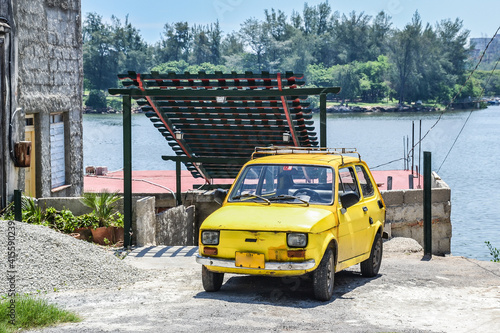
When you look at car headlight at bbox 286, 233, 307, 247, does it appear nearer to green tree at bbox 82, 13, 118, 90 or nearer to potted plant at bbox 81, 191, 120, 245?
potted plant at bbox 81, 191, 120, 245

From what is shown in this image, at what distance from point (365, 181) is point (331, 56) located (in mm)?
185132

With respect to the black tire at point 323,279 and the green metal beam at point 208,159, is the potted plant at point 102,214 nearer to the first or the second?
the green metal beam at point 208,159

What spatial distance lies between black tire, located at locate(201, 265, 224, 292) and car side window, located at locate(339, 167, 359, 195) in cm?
208

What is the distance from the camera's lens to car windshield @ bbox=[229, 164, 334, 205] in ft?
34.4

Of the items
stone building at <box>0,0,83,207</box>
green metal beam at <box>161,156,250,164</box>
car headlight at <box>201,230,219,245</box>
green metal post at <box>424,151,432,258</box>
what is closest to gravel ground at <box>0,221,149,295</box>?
car headlight at <box>201,230,219,245</box>

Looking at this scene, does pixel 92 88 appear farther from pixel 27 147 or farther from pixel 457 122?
pixel 27 147

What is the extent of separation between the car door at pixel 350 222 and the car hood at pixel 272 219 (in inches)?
17.5

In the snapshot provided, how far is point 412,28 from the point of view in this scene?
175m

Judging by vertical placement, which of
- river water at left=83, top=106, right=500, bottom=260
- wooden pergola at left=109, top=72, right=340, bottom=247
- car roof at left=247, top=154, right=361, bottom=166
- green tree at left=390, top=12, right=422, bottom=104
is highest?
green tree at left=390, top=12, right=422, bottom=104

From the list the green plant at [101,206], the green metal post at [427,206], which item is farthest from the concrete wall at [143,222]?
the green metal post at [427,206]

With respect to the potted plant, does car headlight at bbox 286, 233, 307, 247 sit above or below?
above

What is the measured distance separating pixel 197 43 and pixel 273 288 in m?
188

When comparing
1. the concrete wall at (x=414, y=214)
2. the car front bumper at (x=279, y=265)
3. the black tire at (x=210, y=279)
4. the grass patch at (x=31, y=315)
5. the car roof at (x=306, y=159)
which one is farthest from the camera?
the concrete wall at (x=414, y=214)

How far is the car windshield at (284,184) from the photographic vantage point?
10492 mm
